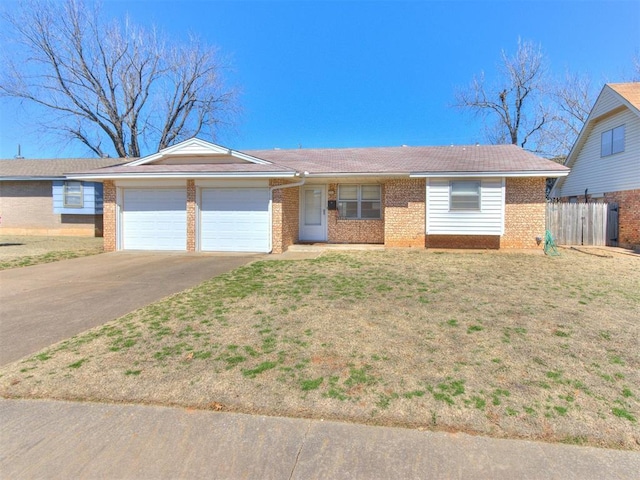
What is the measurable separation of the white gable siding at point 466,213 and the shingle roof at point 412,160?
576mm

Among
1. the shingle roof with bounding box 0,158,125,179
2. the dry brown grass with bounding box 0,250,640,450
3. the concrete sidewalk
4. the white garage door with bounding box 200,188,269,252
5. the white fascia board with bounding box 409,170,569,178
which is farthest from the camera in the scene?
the shingle roof with bounding box 0,158,125,179

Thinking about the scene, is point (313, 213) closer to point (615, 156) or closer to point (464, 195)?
point (464, 195)

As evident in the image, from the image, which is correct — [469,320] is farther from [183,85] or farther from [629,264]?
[183,85]

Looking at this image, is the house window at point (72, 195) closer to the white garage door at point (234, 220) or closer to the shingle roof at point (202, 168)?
the shingle roof at point (202, 168)

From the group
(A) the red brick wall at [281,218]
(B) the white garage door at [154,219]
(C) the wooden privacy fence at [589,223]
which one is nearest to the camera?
(A) the red brick wall at [281,218]

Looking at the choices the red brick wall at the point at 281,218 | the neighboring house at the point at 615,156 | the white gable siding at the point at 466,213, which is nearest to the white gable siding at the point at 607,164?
the neighboring house at the point at 615,156

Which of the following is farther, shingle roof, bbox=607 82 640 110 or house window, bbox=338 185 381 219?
shingle roof, bbox=607 82 640 110

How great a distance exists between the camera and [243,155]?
12.9 meters

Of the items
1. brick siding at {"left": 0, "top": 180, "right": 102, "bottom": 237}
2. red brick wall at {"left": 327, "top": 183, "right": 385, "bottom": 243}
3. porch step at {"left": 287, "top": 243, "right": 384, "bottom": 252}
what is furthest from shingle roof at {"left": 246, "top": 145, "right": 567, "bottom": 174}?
brick siding at {"left": 0, "top": 180, "right": 102, "bottom": 237}

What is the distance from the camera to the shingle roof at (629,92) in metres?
14.1

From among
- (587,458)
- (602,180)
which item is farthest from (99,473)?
(602,180)

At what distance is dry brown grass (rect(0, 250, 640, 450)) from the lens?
2.94m

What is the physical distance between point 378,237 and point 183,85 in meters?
22.8

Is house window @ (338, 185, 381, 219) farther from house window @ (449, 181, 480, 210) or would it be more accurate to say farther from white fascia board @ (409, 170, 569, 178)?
house window @ (449, 181, 480, 210)
